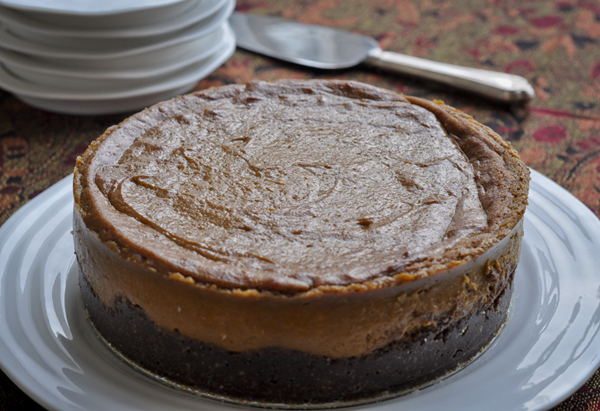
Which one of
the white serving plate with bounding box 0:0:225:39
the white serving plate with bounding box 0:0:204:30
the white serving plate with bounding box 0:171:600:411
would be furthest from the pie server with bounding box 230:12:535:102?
the white serving plate with bounding box 0:171:600:411

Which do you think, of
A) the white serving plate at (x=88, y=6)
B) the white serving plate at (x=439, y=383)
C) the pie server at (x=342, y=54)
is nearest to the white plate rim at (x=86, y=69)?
the white serving plate at (x=88, y=6)

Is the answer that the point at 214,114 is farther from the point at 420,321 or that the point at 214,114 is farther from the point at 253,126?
the point at 420,321

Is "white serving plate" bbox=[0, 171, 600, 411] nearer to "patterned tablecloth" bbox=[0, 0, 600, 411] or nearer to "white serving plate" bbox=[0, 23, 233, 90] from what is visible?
"patterned tablecloth" bbox=[0, 0, 600, 411]

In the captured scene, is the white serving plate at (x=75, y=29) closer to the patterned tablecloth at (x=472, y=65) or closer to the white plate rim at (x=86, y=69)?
the white plate rim at (x=86, y=69)

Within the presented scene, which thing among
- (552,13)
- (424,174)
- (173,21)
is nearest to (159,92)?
(173,21)

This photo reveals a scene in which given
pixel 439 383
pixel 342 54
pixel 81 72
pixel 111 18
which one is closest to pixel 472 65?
pixel 342 54

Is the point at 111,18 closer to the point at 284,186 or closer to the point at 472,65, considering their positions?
the point at 284,186

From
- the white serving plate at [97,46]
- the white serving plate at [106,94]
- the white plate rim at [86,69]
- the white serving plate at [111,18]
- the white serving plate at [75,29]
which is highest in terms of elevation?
the white serving plate at [111,18]
